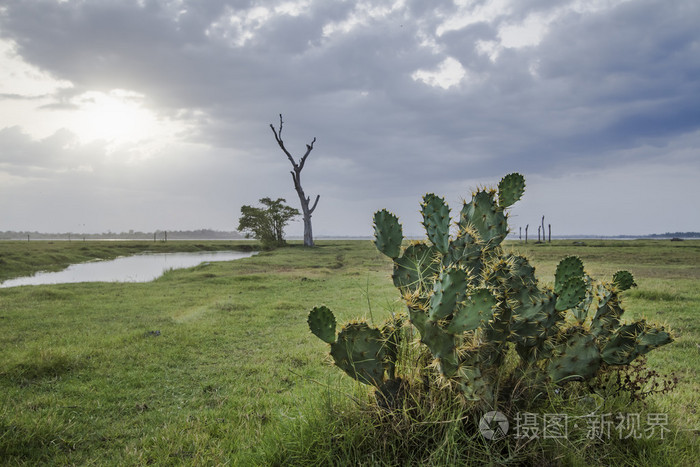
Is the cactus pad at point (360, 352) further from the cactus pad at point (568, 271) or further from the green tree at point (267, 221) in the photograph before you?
the green tree at point (267, 221)

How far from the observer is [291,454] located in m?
3.48

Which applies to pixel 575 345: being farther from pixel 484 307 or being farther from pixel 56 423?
pixel 56 423

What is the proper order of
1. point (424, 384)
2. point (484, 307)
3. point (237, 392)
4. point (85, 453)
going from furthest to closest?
1. point (237, 392)
2. point (85, 453)
3. point (424, 384)
4. point (484, 307)

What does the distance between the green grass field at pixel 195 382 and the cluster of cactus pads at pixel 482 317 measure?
394 mm

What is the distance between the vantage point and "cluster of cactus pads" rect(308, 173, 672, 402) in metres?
3.28

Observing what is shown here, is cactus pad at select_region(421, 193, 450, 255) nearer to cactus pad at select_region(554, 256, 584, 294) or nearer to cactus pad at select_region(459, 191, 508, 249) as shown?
cactus pad at select_region(459, 191, 508, 249)

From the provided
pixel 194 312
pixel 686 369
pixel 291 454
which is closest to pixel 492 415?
pixel 291 454

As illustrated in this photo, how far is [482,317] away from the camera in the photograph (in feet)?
10.2

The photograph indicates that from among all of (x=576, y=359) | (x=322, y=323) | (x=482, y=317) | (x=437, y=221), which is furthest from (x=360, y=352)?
(x=576, y=359)

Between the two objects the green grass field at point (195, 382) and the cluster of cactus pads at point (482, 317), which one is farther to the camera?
the green grass field at point (195, 382)

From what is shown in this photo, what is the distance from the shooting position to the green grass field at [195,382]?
152 inches

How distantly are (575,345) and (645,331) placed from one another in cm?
73

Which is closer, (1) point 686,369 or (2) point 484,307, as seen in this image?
(2) point 484,307

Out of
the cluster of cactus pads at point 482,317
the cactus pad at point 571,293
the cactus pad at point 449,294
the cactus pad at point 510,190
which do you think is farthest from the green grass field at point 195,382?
the cactus pad at point 449,294
